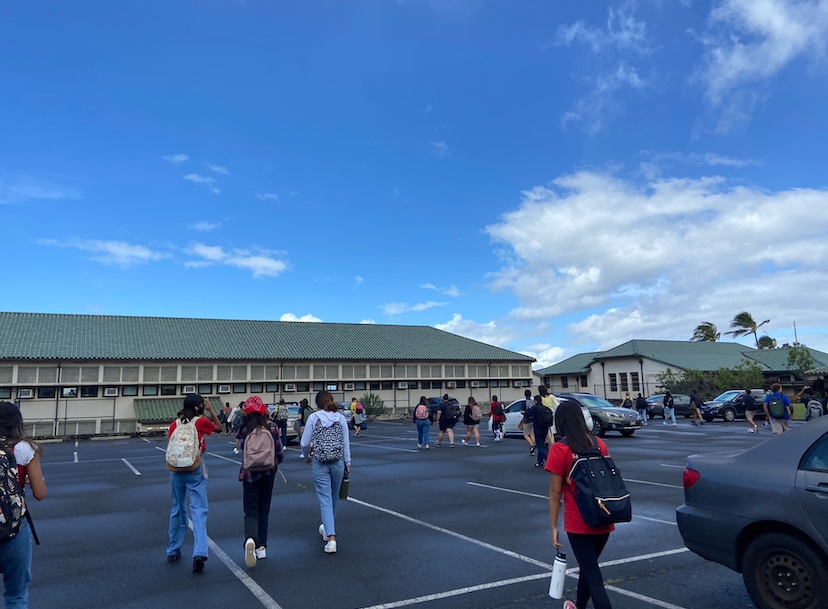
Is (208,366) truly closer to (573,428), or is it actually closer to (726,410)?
(726,410)

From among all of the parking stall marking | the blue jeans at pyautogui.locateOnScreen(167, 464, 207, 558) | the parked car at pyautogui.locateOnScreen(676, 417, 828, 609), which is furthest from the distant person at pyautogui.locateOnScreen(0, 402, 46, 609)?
the parked car at pyautogui.locateOnScreen(676, 417, 828, 609)

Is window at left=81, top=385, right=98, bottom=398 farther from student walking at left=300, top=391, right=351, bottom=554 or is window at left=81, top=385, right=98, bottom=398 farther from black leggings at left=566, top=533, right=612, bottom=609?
black leggings at left=566, top=533, right=612, bottom=609

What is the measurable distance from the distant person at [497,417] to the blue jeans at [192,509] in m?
15.6

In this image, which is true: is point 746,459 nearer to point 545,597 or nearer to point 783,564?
point 783,564

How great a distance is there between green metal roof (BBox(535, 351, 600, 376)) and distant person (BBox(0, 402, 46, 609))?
57.0 metres

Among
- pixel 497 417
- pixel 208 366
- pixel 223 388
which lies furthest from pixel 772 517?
pixel 223 388

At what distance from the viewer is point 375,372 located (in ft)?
158

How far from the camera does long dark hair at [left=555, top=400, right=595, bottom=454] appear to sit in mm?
4012

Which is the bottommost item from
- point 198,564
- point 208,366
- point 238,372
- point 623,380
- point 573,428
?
point 198,564

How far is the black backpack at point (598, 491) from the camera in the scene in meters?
3.77

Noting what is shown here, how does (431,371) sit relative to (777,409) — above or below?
above

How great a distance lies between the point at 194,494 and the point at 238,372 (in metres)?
38.8

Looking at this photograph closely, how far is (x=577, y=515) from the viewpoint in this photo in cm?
393

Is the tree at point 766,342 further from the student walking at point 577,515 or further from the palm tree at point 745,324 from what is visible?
the student walking at point 577,515
